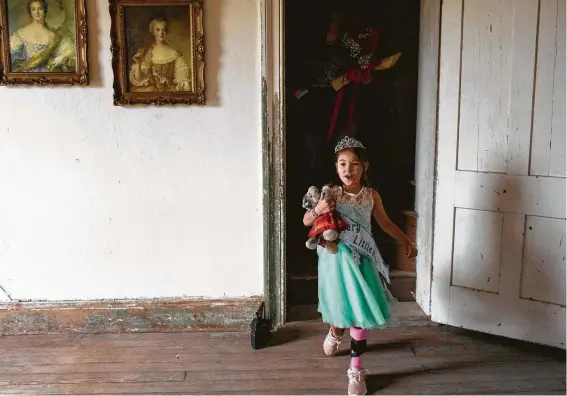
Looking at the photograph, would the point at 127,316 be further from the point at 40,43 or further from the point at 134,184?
the point at 40,43

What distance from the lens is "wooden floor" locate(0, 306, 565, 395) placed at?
2553 millimetres

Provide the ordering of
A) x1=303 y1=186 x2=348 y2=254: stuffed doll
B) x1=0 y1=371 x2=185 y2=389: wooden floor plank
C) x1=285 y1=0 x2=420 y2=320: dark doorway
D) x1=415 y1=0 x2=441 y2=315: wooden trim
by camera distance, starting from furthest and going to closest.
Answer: x1=285 y1=0 x2=420 y2=320: dark doorway → x1=415 y1=0 x2=441 y2=315: wooden trim → x1=0 y1=371 x2=185 y2=389: wooden floor plank → x1=303 y1=186 x2=348 y2=254: stuffed doll

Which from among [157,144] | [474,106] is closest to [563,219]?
[474,106]

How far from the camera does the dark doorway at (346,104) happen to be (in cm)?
382

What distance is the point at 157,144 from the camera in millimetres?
3029

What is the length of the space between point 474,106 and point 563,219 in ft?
2.34

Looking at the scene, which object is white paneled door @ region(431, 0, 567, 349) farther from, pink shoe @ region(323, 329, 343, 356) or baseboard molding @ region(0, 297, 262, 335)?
baseboard molding @ region(0, 297, 262, 335)

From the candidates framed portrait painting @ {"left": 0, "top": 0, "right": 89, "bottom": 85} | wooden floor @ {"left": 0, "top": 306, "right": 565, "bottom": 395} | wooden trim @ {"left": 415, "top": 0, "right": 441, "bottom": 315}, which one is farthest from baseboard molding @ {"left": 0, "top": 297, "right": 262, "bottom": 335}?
framed portrait painting @ {"left": 0, "top": 0, "right": 89, "bottom": 85}

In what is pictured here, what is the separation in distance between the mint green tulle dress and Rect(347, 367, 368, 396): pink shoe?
0.68 feet

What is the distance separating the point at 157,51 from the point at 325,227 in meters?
1.32

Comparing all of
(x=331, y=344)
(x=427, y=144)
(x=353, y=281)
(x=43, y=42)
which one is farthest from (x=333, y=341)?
(x=43, y=42)

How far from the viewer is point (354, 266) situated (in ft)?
8.29

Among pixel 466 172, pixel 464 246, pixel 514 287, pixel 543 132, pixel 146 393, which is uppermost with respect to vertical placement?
pixel 543 132

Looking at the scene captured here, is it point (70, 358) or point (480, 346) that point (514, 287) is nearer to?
point (480, 346)
